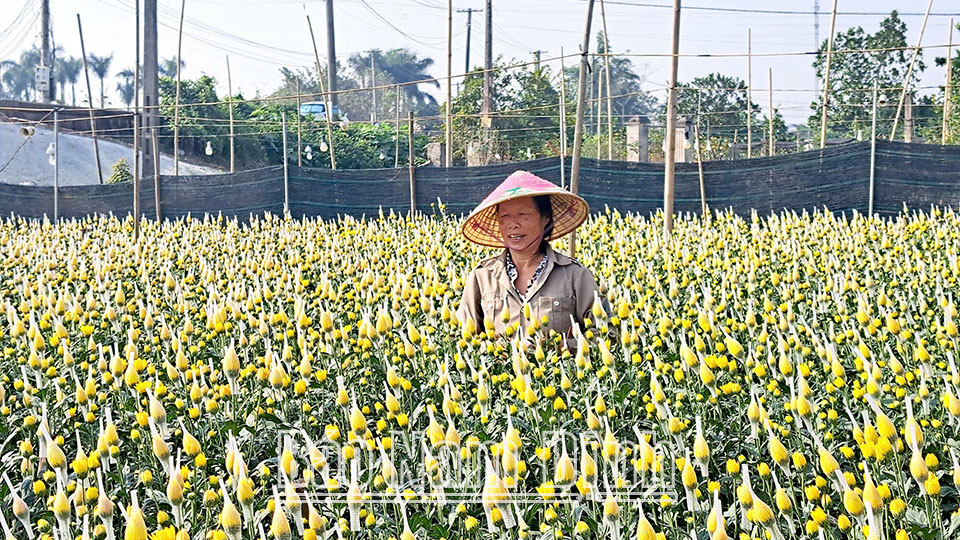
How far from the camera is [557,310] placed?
3.70 m

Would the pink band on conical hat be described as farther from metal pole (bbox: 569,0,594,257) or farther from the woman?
metal pole (bbox: 569,0,594,257)

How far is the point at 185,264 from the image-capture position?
6.83m

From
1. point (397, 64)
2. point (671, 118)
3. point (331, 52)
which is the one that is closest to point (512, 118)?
point (331, 52)

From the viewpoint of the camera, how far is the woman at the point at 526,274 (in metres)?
3.68

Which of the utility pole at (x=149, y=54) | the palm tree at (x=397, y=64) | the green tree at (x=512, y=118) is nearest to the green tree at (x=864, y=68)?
the green tree at (x=512, y=118)

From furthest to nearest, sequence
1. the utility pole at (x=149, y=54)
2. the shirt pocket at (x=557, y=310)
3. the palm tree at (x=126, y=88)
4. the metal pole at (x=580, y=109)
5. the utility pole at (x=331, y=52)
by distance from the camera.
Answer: the palm tree at (x=126, y=88)
the utility pole at (x=331, y=52)
the utility pole at (x=149, y=54)
the metal pole at (x=580, y=109)
the shirt pocket at (x=557, y=310)

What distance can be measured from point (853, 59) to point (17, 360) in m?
30.5

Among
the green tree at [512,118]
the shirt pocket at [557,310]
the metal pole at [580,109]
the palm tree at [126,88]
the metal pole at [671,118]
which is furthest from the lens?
the palm tree at [126,88]

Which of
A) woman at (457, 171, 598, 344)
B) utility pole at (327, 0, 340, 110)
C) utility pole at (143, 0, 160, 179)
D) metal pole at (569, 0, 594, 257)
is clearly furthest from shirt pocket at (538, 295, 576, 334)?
utility pole at (327, 0, 340, 110)

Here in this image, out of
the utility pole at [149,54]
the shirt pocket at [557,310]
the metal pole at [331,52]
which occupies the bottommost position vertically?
the shirt pocket at [557,310]

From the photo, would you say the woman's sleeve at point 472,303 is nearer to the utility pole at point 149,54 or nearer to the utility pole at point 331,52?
the utility pole at point 149,54

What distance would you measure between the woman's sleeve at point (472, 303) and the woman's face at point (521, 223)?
7.5 inches

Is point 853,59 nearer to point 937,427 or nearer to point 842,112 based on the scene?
point 842,112

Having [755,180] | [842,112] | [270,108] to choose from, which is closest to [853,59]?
[842,112]
